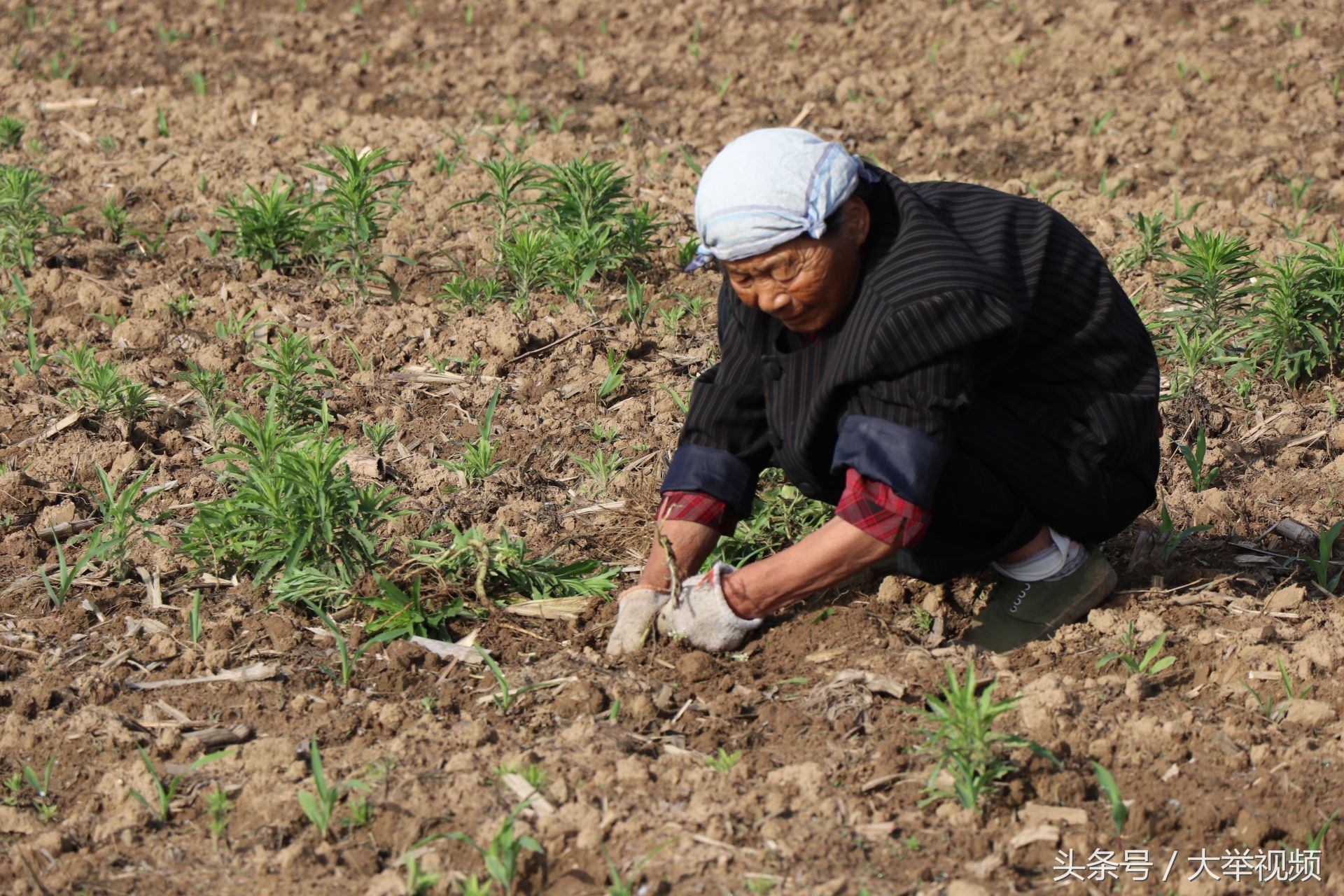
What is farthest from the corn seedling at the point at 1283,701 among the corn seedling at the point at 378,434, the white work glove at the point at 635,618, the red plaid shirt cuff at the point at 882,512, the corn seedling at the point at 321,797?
the corn seedling at the point at 378,434

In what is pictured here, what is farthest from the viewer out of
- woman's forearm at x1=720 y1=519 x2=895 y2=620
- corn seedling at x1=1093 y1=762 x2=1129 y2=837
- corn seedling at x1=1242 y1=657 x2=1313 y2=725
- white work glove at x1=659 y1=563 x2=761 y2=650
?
white work glove at x1=659 y1=563 x2=761 y2=650

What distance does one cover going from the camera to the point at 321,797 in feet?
8.72

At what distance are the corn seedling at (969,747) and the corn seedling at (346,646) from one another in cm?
122

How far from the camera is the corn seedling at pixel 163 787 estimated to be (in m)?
2.72

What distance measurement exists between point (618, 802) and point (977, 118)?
15.8ft

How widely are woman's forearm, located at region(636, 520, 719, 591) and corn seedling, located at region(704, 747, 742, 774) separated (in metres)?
0.48

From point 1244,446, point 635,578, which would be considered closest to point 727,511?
point 635,578

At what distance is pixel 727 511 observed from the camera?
3238 millimetres

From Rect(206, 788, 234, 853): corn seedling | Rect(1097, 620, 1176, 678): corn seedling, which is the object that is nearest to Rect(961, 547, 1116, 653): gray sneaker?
Rect(1097, 620, 1176, 678): corn seedling

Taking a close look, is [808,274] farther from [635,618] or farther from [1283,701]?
[1283,701]

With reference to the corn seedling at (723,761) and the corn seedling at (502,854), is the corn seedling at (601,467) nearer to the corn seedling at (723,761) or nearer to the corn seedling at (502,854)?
the corn seedling at (723,761)

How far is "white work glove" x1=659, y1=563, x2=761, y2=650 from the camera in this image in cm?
304

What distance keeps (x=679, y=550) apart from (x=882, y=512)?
1.97 ft

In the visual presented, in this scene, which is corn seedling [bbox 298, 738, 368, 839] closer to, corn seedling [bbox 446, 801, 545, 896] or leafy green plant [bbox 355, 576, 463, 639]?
corn seedling [bbox 446, 801, 545, 896]
